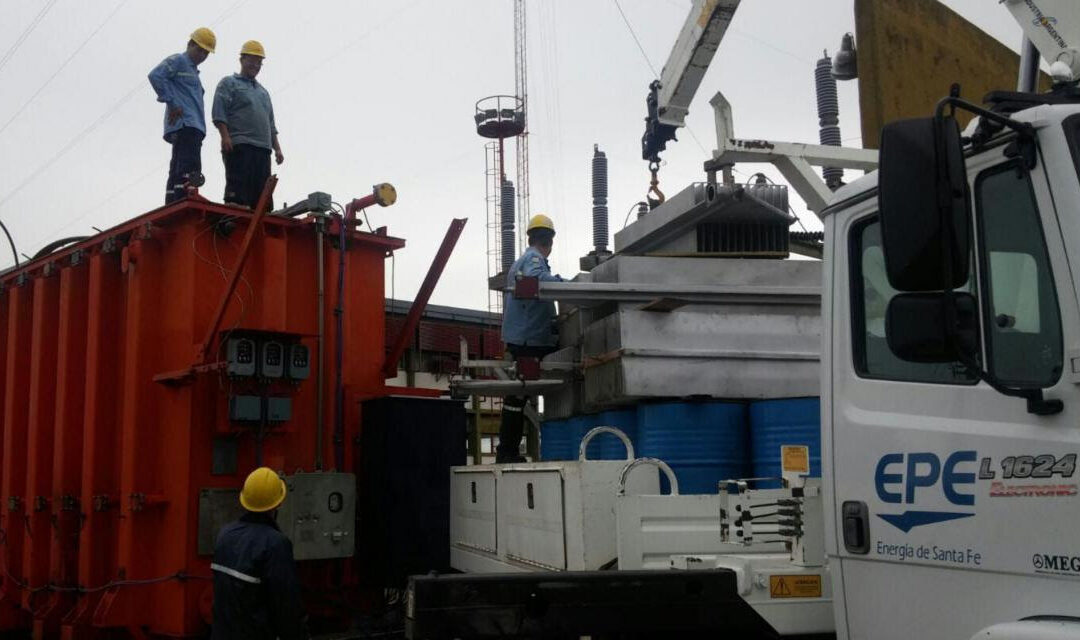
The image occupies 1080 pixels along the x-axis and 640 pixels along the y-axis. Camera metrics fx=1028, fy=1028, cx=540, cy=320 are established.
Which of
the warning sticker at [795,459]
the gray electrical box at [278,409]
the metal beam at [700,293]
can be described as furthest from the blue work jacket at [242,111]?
the warning sticker at [795,459]

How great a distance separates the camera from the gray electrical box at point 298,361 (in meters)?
6.30

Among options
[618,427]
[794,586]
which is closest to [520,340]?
[618,427]

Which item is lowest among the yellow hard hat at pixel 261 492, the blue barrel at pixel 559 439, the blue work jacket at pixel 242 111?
the yellow hard hat at pixel 261 492

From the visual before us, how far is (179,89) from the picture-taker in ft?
25.8

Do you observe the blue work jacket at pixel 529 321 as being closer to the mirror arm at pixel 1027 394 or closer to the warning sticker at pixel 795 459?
the warning sticker at pixel 795 459

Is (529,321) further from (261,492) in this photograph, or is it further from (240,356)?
(261,492)

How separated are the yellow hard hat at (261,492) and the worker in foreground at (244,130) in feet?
11.0

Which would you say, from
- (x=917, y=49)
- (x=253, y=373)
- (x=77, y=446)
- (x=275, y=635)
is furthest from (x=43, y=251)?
(x=917, y=49)

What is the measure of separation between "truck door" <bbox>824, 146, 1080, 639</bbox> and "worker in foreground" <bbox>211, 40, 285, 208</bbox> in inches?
223

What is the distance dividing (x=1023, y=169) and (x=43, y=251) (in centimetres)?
749

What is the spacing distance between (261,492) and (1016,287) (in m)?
3.43

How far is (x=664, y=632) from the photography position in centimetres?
328

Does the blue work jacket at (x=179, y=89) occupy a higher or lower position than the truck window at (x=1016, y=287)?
higher

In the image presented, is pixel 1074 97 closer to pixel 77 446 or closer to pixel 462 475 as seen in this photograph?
pixel 462 475
